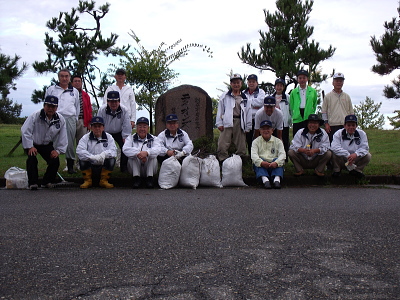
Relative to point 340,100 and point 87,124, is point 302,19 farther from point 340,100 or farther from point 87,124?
point 87,124

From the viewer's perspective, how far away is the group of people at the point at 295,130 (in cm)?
772

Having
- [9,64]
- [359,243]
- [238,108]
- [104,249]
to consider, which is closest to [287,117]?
[238,108]

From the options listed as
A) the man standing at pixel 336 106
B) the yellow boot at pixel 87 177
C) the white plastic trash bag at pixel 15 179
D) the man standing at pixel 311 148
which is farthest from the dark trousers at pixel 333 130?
the white plastic trash bag at pixel 15 179

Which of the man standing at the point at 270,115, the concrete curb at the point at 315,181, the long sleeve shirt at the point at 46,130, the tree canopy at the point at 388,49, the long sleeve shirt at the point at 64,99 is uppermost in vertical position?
the tree canopy at the point at 388,49

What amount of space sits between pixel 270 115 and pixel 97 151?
3.32 meters

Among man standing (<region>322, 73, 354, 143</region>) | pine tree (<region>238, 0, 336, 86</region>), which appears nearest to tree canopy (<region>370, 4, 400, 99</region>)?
pine tree (<region>238, 0, 336, 86</region>)

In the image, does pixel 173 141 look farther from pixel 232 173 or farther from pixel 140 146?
pixel 232 173

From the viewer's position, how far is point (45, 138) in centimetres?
746

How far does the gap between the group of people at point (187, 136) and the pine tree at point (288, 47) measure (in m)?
10.8

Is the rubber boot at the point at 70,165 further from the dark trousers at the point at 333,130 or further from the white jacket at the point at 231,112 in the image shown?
the dark trousers at the point at 333,130

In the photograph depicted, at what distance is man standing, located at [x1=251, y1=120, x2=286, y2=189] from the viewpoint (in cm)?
745

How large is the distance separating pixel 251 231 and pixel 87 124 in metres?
5.44

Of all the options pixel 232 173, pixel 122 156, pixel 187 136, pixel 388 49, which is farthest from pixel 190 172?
pixel 388 49

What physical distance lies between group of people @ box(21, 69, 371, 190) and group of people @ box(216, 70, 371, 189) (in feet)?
0.06
